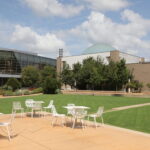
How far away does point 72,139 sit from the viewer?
8.25m

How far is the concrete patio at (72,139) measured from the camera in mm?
7320

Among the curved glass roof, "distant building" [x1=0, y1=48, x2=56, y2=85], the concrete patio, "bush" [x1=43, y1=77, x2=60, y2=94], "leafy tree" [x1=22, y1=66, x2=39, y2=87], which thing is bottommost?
the concrete patio

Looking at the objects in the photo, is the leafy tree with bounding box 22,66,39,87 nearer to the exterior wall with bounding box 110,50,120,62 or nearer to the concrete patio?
the exterior wall with bounding box 110,50,120,62

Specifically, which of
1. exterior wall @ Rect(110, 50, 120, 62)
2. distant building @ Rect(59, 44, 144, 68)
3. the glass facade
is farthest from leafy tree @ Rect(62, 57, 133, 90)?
the glass facade

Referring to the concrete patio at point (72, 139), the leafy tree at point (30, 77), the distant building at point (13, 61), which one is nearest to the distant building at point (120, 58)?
the distant building at point (13, 61)

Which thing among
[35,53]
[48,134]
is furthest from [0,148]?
[35,53]

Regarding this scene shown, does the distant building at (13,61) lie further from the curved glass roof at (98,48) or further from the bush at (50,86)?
the bush at (50,86)

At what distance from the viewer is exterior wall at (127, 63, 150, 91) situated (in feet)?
152

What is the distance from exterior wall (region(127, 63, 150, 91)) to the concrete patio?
37.7m

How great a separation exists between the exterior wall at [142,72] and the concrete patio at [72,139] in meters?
37.7

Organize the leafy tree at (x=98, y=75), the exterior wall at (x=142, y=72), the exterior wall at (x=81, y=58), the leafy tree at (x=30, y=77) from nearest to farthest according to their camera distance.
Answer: the leafy tree at (x=98, y=75) < the exterior wall at (x=142, y=72) < the leafy tree at (x=30, y=77) < the exterior wall at (x=81, y=58)

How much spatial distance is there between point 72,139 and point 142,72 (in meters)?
41.3

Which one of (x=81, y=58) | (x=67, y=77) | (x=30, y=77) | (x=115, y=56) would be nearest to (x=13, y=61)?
(x=30, y=77)

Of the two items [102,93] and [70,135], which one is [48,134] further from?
[102,93]
